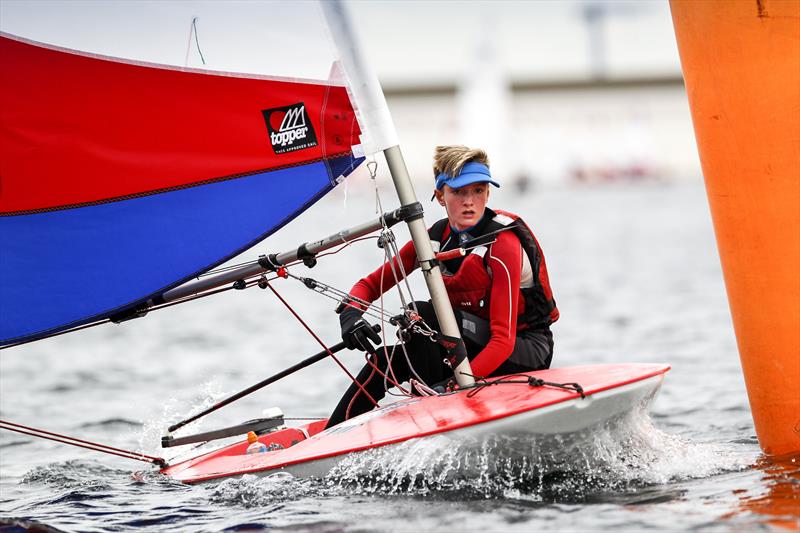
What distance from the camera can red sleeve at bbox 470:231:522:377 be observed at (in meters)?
3.87

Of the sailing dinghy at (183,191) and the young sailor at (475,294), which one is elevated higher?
the sailing dinghy at (183,191)

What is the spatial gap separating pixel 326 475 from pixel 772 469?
155cm

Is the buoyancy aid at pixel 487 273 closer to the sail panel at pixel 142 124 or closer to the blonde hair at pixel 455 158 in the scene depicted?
the blonde hair at pixel 455 158

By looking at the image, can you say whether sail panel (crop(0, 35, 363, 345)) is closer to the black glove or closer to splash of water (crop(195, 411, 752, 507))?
the black glove

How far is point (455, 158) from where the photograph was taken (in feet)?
12.9

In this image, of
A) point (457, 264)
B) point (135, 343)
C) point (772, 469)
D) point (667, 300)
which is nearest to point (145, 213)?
point (457, 264)

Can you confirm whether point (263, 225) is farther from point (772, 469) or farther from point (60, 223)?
point (772, 469)

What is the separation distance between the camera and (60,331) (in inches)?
169

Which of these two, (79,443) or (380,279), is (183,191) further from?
(79,443)

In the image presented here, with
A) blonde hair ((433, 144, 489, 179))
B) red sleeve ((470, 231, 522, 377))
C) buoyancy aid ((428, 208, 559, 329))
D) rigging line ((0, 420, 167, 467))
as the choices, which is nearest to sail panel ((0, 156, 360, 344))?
rigging line ((0, 420, 167, 467))

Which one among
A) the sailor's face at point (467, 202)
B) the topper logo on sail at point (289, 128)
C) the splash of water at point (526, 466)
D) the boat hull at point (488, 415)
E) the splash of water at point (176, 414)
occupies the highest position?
the topper logo on sail at point (289, 128)

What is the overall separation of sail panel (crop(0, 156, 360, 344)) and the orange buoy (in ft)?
4.63

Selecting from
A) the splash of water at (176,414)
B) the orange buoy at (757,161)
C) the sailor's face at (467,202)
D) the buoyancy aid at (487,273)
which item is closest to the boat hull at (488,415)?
the buoyancy aid at (487,273)

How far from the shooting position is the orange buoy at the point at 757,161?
3.61 metres
